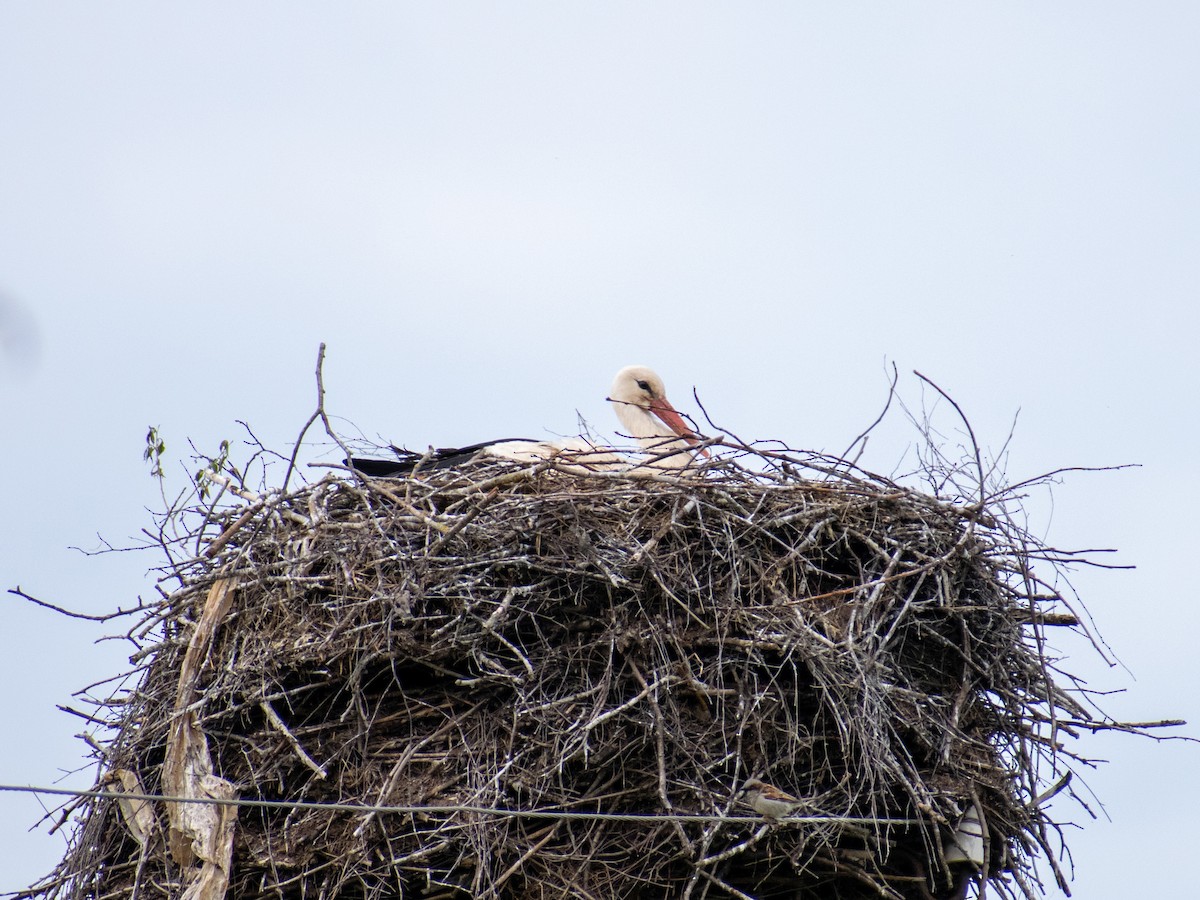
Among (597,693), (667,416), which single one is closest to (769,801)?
(597,693)

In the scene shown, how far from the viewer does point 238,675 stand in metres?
4.63

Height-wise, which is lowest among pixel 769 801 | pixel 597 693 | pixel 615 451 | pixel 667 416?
pixel 769 801

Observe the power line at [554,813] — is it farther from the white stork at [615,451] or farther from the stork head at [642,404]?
the stork head at [642,404]

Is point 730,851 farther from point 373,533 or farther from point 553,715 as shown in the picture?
point 373,533

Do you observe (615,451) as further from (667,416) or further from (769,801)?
(667,416)

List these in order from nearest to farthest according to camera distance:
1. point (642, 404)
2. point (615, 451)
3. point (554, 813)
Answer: point (554, 813) < point (615, 451) < point (642, 404)

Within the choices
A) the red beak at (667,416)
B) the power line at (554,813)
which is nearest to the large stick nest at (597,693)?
the power line at (554,813)

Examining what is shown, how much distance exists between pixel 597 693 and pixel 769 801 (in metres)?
0.60

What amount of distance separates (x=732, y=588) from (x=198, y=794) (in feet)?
5.81

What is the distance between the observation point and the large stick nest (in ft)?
14.2

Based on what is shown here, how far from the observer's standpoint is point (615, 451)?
4.90 meters

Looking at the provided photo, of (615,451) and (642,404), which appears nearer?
(615,451)

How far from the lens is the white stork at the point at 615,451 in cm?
514

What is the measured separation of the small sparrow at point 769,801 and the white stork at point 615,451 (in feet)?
3.59
